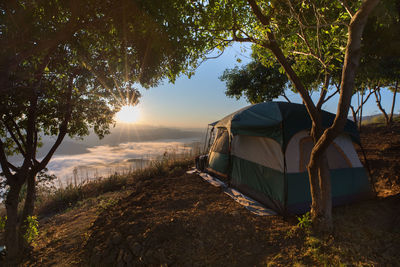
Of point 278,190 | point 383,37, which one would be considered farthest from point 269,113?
point 383,37

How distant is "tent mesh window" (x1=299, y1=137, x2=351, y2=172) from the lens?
436 centimetres

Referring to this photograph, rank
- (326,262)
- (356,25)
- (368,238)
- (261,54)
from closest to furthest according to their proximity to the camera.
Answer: (356,25) → (326,262) → (368,238) → (261,54)

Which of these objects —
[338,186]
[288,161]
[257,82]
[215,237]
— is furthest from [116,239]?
[257,82]

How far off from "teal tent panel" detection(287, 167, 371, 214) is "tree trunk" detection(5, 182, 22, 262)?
6.43 meters

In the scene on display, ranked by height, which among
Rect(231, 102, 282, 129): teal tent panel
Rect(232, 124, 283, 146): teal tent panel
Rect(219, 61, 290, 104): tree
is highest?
Rect(219, 61, 290, 104): tree

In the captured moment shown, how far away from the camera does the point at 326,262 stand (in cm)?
251

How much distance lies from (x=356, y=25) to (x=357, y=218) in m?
3.73

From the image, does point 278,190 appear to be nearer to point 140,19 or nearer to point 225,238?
point 225,238

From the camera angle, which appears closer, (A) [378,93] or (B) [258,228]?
(B) [258,228]

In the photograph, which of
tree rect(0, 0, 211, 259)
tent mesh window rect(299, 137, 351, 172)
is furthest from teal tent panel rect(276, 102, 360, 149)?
tree rect(0, 0, 211, 259)

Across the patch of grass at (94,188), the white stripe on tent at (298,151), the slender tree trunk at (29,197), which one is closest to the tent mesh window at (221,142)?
the white stripe on tent at (298,151)

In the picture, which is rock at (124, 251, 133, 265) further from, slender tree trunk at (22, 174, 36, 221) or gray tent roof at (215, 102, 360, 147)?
gray tent roof at (215, 102, 360, 147)

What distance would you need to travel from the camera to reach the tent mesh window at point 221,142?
6.49 meters

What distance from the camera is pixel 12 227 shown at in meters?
3.98
